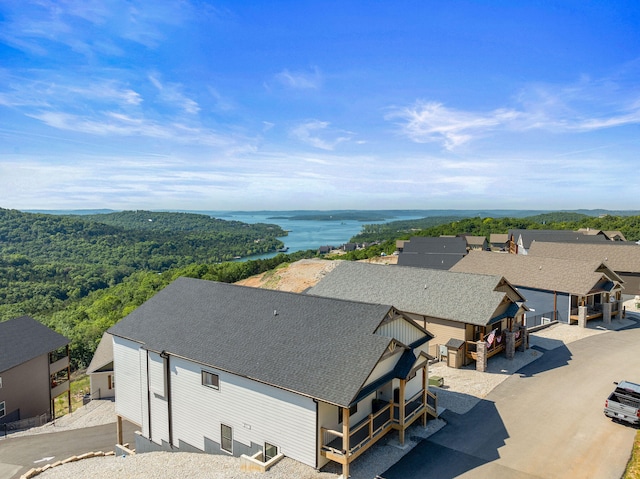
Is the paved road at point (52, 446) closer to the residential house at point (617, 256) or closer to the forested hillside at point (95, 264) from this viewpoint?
the forested hillside at point (95, 264)

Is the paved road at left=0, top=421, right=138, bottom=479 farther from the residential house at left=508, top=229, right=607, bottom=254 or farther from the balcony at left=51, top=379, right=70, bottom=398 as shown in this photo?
the residential house at left=508, top=229, right=607, bottom=254

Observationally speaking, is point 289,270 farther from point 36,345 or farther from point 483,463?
point 483,463

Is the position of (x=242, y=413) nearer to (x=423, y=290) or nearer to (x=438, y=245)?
(x=423, y=290)

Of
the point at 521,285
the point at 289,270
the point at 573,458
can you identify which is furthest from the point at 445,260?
the point at 573,458

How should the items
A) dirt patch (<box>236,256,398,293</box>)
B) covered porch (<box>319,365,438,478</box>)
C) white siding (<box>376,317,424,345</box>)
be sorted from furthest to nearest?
dirt patch (<box>236,256,398,293</box>)
white siding (<box>376,317,424,345</box>)
covered porch (<box>319,365,438,478</box>)

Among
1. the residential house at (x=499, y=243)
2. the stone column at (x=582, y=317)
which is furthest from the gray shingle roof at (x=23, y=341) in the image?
the residential house at (x=499, y=243)

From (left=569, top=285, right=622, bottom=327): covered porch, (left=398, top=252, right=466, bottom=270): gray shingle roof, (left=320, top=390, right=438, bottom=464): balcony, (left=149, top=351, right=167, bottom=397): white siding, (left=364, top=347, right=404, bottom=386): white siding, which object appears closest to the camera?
(left=320, top=390, right=438, bottom=464): balcony

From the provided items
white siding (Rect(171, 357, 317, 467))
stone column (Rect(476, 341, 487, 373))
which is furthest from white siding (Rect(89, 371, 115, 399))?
stone column (Rect(476, 341, 487, 373))

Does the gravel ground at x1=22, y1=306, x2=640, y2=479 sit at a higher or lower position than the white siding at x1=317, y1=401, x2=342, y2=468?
lower
